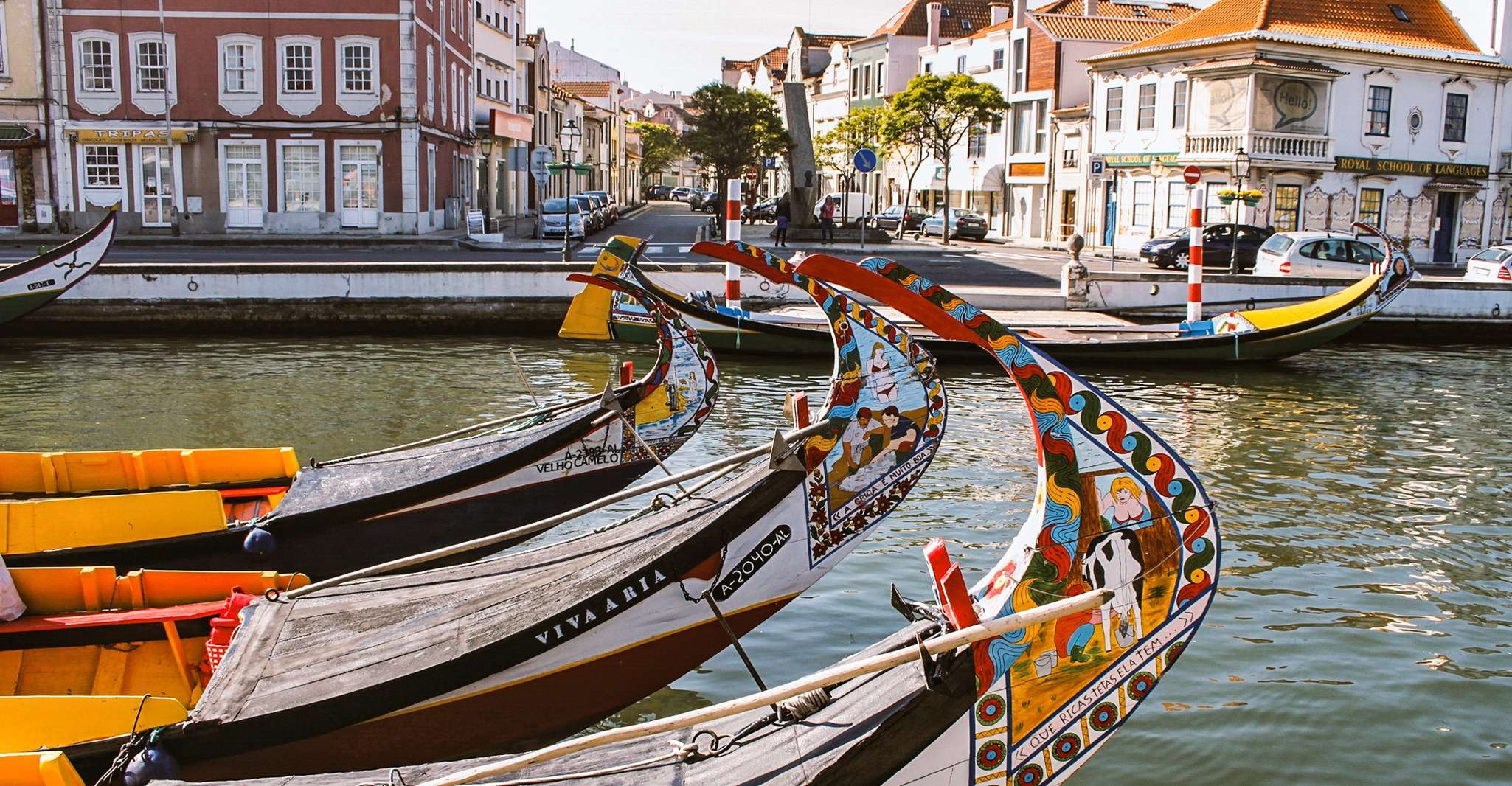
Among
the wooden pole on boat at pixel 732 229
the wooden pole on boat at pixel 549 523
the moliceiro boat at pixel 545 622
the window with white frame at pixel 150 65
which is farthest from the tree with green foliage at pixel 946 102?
the moliceiro boat at pixel 545 622

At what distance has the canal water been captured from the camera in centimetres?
720

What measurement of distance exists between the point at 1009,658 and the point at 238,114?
36.3 metres

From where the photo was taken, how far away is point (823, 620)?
8547 mm

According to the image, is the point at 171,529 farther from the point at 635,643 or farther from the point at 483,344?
the point at 483,344

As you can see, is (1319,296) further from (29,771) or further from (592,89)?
(592,89)

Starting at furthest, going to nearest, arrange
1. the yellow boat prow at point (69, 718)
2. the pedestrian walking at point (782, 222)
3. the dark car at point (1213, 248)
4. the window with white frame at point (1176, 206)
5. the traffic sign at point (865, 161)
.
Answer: the window with white frame at point (1176, 206), the pedestrian walking at point (782, 222), the dark car at point (1213, 248), the traffic sign at point (865, 161), the yellow boat prow at point (69, 718)

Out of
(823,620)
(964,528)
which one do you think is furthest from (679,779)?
(964,528)

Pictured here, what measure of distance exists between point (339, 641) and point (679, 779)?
233 cm

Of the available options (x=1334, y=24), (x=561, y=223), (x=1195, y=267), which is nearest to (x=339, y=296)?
(x=1195, y=267)

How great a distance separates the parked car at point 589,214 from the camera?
4069 cm

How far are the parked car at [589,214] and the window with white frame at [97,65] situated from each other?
1314 centimetres

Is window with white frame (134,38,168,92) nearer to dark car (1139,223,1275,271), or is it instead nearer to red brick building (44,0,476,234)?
red brick building (44,0,476,234)

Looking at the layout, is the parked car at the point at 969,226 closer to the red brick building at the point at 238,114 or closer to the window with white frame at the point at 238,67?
the red brick building at the point at 238,114

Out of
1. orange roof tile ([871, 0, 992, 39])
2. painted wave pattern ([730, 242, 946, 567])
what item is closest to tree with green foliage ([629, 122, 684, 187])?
orange roof tile ([871, 0, 992, 39])
